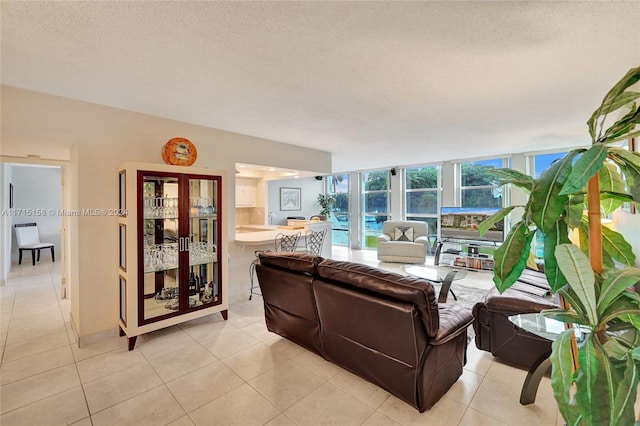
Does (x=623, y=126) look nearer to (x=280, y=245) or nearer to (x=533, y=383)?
(x=533, y=383)

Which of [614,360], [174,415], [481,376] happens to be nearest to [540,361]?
[481,376]

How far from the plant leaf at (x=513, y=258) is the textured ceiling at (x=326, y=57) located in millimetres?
1277

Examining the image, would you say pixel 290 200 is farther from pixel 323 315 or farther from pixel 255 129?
pixel 323 315

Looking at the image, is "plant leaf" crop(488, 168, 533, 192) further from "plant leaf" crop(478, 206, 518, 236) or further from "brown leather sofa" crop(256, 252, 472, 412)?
"brown leather sofa" crop(256, 252, 472, 412)

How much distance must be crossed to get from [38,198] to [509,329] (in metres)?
9.74

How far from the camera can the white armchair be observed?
612cm

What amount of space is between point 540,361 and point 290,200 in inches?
286

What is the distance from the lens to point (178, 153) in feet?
9.92

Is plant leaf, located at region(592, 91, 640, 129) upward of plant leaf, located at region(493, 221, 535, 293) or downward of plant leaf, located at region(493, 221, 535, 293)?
upward

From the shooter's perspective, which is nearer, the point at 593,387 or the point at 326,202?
the point at 593,387

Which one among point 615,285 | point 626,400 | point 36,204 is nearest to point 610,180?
point 615,285

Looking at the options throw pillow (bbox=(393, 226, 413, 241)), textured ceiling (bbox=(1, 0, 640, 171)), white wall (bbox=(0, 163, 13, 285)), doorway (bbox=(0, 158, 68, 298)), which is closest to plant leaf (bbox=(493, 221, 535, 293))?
textured ceiling (bbox=(1, 0, 640, 171))

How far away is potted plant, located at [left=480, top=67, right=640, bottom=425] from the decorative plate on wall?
120 inches

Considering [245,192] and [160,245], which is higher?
[245,192]
